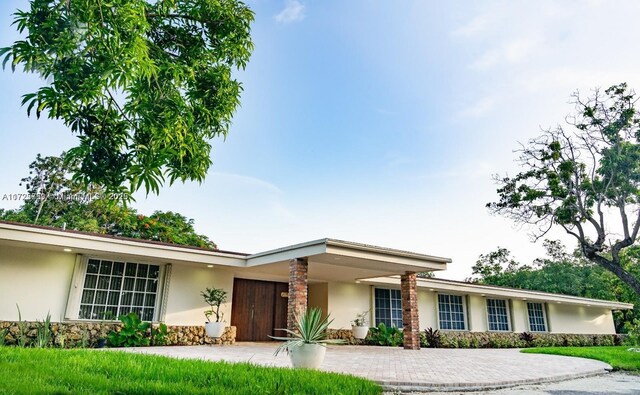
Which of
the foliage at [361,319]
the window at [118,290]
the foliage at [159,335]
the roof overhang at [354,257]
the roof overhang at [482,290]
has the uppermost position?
the roof overhang at [354,257]

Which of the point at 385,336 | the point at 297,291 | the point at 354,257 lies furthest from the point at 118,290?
the point at 385,336

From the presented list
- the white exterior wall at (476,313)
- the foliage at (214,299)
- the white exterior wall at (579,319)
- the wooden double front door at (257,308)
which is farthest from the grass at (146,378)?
the white exterior wall at (579,319)

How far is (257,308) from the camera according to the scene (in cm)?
1487

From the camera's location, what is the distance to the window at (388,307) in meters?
16.7

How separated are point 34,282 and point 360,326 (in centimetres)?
1025

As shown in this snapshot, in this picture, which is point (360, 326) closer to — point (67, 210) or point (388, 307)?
point (388, 307)

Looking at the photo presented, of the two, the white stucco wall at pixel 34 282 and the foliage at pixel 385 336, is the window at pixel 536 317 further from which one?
the white stucco wall at pixel 34 282

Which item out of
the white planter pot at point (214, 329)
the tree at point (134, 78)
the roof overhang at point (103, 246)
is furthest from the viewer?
the white planter pot at point (214, 329)

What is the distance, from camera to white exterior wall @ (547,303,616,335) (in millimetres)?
21859

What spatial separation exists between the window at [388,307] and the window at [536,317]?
8.31 m

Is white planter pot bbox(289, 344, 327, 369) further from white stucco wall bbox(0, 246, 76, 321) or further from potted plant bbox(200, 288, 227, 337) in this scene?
white stucco wall bbox(0, 246, 76, 321)

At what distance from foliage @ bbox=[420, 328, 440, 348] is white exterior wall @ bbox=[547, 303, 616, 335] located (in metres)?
9.25

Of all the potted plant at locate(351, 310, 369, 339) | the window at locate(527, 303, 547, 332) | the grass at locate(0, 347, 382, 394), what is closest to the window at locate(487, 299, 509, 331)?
the window at locate(527, 303, 547, 332)

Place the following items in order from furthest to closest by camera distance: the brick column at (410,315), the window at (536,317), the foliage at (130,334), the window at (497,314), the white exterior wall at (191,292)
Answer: the window at (536,317) → the window at (497,314) → the brick column at (410,315) → the white exterior wall at (191,292) → the foliage at (130,334)
